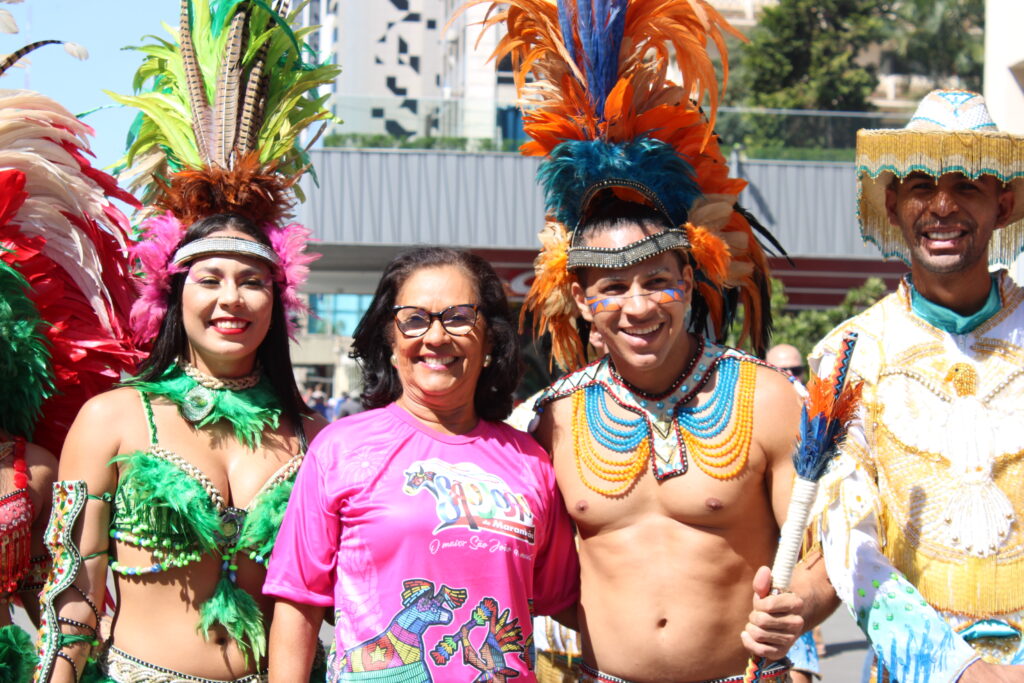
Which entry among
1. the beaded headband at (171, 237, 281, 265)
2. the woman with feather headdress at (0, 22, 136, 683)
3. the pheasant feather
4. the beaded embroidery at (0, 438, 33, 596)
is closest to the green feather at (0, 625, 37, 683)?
the woman with feather headdress at (0, 22, 136, 683)

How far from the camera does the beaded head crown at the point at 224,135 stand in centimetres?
355

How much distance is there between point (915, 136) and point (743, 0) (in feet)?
158

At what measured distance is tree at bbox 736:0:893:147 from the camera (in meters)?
29.0

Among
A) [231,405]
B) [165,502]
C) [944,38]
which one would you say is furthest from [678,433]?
[944,38]

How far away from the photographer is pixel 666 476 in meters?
3.27

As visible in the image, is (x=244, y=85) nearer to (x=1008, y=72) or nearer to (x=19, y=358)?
(x=19, y=358)

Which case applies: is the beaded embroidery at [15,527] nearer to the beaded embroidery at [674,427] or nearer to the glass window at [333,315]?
the beaded embroidery at [674,427]

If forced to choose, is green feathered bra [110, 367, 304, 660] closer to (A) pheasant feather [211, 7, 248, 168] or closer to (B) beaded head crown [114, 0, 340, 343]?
(B) beaded head crown [114, 0, 340, 343]

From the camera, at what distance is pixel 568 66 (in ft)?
11.5

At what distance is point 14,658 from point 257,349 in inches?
45.7

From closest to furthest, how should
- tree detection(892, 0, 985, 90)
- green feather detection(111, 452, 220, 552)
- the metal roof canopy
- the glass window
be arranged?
green feather detection(111, 452, 220, 552) < the metal roof canopy < tree detection(892, 0, 985, 90) < the glass window

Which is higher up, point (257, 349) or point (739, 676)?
point (257, 349)

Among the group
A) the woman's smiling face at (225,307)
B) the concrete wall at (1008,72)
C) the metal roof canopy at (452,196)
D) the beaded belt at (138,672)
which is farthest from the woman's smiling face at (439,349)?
the metal roof canopy at (452,196)

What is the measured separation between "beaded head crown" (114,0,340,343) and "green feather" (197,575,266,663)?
2.90ft
